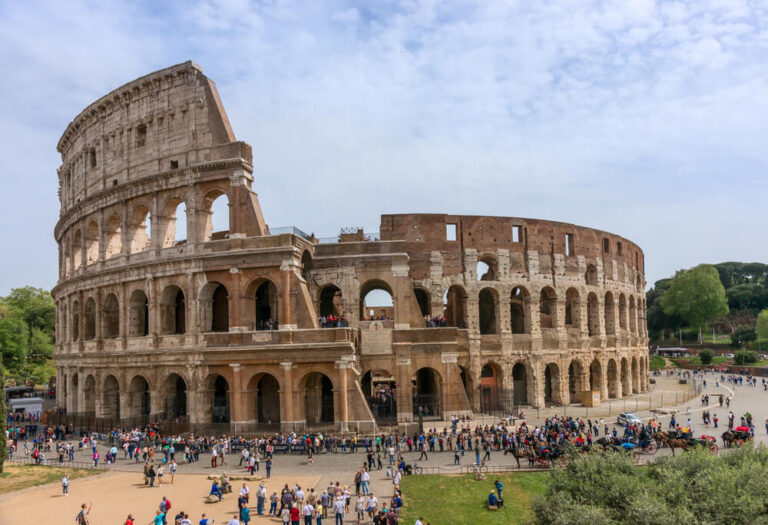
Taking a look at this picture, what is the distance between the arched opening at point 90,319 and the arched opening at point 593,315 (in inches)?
1382

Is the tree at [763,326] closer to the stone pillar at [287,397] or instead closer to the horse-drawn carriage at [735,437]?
the horse-drawn carriage at [735,437]

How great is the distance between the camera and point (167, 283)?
108 feet

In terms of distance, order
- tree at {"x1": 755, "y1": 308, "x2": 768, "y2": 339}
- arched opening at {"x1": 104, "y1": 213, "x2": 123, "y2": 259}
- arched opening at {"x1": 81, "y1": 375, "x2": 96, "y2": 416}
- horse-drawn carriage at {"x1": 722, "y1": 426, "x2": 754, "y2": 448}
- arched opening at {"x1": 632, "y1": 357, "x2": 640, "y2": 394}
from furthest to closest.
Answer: tree at {"x1": 755, "y1": 308, "x2": 768, "y2": 339} < arched opening at {"x1": 632, "y1": 357, "x2": 640, "y2": 394} < arched opening at {"x1": 81, "y1": 375, "x2": 96, "y2": 416} < arched opening at {"x1": 104, "y1": 213, "x2": 123, "y2": 259} < horse-drawn carriage at {"x1": 722, "y1": 426, "x2": 754, "y2": 448}

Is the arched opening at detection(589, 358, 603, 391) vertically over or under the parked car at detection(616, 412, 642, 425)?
over

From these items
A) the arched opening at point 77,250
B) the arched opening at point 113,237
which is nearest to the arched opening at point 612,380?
the arched opening at point 113,237

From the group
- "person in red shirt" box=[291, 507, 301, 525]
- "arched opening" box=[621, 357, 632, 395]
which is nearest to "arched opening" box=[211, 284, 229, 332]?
"person in red shirt" box=[291, 507, 301, 525]

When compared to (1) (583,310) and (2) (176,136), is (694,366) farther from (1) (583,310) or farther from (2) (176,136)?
(2) (176,136)

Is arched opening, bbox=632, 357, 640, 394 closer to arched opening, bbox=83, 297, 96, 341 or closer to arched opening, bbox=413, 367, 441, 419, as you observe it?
arched opening, bbox=413, 367, 441, 419

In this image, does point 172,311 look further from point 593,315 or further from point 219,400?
point 593,315

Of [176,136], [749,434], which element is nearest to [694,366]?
[749,434]

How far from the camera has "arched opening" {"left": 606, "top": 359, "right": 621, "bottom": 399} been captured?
45031 millimetres

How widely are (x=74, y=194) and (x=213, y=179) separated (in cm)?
1536

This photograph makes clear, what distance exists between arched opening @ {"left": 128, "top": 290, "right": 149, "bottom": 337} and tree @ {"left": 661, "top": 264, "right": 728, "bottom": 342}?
3111 inches

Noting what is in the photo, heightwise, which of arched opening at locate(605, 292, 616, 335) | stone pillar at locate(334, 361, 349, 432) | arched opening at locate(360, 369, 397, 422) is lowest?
arched opening at locate(360, 369, 397, 422)
